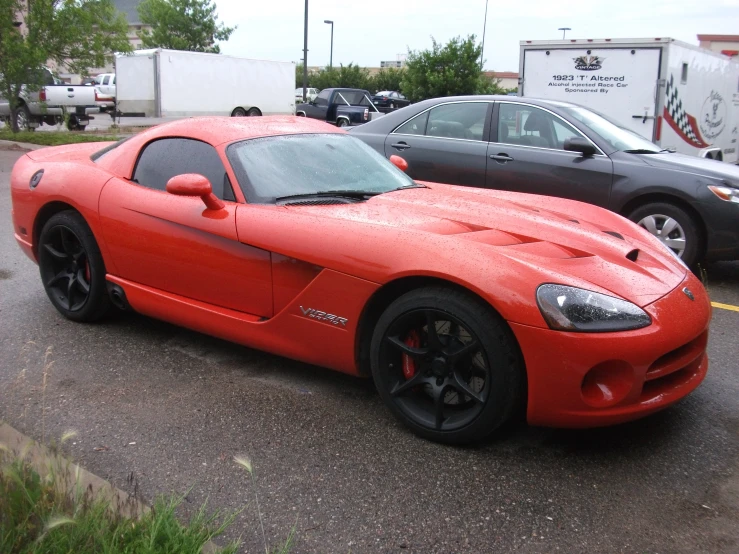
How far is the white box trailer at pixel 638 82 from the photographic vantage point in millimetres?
10578

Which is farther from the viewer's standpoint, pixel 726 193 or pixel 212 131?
pixel 726 193

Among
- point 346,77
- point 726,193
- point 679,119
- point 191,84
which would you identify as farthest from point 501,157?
point 346,77

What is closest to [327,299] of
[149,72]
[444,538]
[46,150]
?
[444,538]

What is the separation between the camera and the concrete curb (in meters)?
2.34

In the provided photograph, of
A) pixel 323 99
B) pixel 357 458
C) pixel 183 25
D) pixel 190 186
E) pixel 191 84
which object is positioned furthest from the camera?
pixel 183 25

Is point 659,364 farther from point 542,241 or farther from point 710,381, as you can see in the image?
point 710,381

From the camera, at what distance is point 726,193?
584 cm

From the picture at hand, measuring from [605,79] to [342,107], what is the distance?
17.1 meters

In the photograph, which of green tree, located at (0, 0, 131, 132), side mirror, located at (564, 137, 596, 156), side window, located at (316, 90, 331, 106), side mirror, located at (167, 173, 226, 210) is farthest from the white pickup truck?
side mirror, located at (167, 173, 226, 210)

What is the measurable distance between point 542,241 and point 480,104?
13.5 feet

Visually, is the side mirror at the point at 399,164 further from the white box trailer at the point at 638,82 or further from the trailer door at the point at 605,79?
the trailer door at the point at 605,79

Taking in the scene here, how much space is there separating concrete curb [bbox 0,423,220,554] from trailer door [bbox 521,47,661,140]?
9016 millimetres

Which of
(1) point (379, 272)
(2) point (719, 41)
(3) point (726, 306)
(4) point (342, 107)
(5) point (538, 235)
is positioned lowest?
(3) point (726, 306)

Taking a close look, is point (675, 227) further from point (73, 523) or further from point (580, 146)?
point (73, 523)
